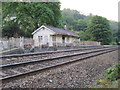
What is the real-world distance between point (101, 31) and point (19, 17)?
3122 cm

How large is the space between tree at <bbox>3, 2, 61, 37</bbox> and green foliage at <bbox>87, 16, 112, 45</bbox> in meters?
22.5

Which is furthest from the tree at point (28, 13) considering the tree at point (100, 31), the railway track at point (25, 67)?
the tree at point (100, 31)

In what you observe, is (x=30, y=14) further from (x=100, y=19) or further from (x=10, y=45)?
(x=100, y=19)

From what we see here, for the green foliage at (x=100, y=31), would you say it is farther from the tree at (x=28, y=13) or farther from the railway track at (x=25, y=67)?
the railway track at (x=25, y=67)

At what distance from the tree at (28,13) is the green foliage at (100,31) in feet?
73.8

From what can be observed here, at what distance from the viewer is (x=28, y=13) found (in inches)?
1062

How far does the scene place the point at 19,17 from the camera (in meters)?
27.3

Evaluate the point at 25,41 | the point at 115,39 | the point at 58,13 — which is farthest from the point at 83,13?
the point at 25,41

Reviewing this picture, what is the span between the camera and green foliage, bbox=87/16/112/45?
48.5m

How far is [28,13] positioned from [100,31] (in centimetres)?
2996

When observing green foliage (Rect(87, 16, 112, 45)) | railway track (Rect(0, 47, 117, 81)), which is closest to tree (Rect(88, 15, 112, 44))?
green foliage (Rect(87, 16, 112, 45))

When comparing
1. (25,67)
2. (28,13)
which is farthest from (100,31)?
(25,67)

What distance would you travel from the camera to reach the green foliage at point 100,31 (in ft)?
159

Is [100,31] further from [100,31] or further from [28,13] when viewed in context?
[28,13]
